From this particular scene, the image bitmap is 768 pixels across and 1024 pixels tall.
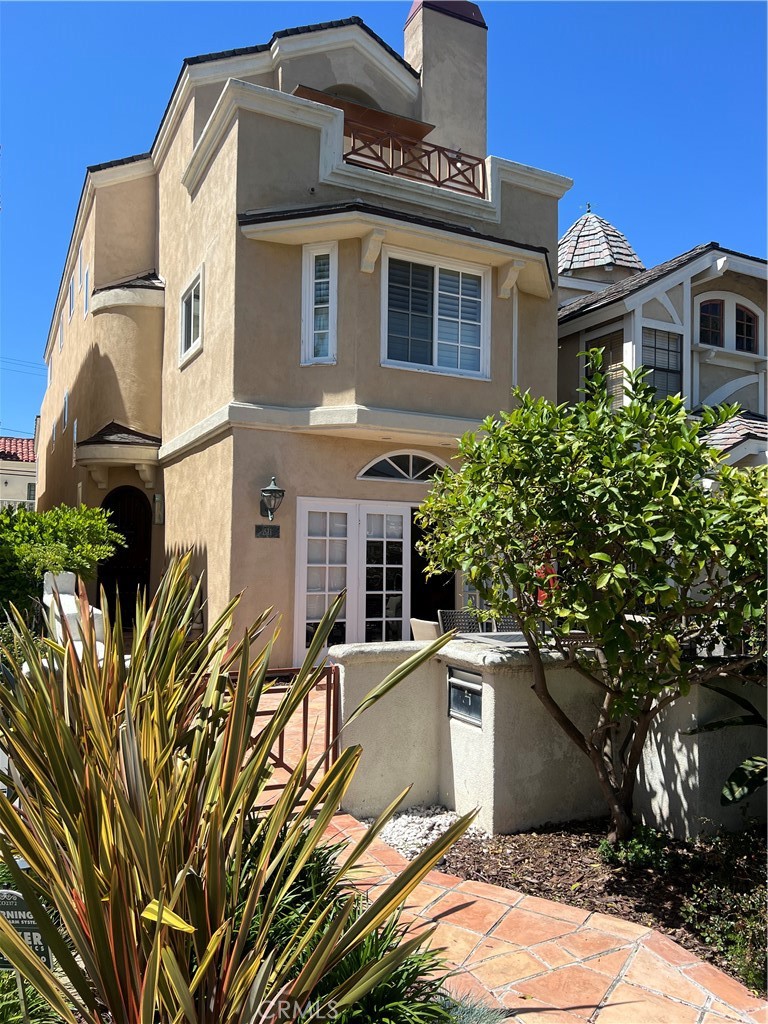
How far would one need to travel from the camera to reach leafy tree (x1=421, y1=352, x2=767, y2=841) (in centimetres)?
429

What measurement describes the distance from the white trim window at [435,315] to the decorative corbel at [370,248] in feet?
0.98

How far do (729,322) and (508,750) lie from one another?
14286 mm

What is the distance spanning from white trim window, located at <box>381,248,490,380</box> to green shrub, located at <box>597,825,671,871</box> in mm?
7994

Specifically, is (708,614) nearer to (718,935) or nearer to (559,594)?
(559,594)

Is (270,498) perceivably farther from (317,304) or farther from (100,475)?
(100,475)

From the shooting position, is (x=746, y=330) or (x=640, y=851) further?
(x=746, y=330)

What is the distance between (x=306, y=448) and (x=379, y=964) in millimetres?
9547

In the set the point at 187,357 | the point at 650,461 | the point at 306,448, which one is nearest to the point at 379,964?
the point at 650,461

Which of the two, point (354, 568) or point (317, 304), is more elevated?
point (317, 304)

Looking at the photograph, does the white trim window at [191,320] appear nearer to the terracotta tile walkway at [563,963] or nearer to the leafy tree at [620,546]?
the leafy tree at [620,546]

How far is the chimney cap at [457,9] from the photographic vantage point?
52.6 feet

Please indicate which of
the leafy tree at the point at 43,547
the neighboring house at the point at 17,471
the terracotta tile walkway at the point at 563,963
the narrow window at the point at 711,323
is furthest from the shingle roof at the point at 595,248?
the neighboring house at the point at 17,471

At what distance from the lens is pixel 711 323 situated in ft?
53.4

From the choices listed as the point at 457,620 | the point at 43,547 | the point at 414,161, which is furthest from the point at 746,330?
the point at 43,547
